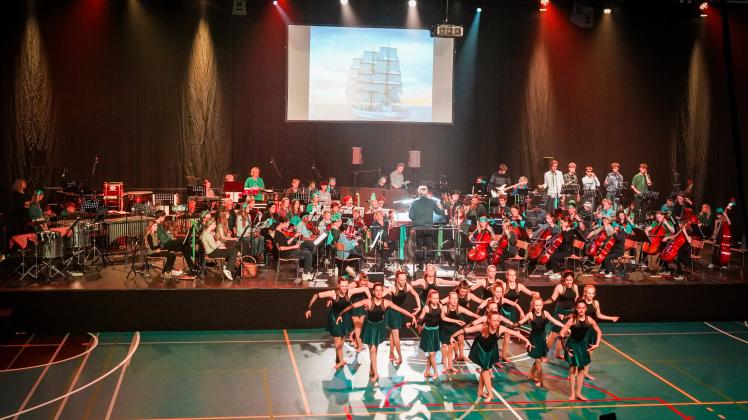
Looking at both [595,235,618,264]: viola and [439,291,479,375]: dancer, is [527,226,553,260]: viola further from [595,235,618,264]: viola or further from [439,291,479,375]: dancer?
[439,291,479,375]: dancer

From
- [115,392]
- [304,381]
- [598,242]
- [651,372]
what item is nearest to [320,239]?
[304,381]

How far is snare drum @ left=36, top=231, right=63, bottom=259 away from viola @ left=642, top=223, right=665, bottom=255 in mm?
11388

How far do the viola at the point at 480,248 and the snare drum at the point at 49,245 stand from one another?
7750 mm

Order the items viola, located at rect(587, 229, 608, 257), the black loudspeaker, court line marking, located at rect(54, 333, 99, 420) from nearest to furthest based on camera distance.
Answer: court line marking, located at rect(54, 333, 99, 420)
the black loudspeaker
viola, located at rect(587, 229, 608, 257)

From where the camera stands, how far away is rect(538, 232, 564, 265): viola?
47.5 feet

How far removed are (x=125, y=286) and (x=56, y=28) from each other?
9.32 m

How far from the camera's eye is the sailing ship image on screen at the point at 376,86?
1961cm

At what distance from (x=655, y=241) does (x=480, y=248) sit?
365 cm

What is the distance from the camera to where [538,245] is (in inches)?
572

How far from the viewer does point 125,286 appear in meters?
12.8

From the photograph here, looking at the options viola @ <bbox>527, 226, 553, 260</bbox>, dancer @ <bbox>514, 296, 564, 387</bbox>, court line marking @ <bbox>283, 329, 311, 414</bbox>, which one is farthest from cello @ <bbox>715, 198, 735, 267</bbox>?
court line marking @ <bbox>283, 329, 311, 414</bbox>

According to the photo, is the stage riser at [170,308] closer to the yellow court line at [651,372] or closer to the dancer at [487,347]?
the yellow court line at [651,372]

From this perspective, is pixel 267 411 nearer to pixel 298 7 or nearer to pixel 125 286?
pixel 125 286

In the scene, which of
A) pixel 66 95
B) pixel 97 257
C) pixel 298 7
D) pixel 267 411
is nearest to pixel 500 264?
pixel 267 411
